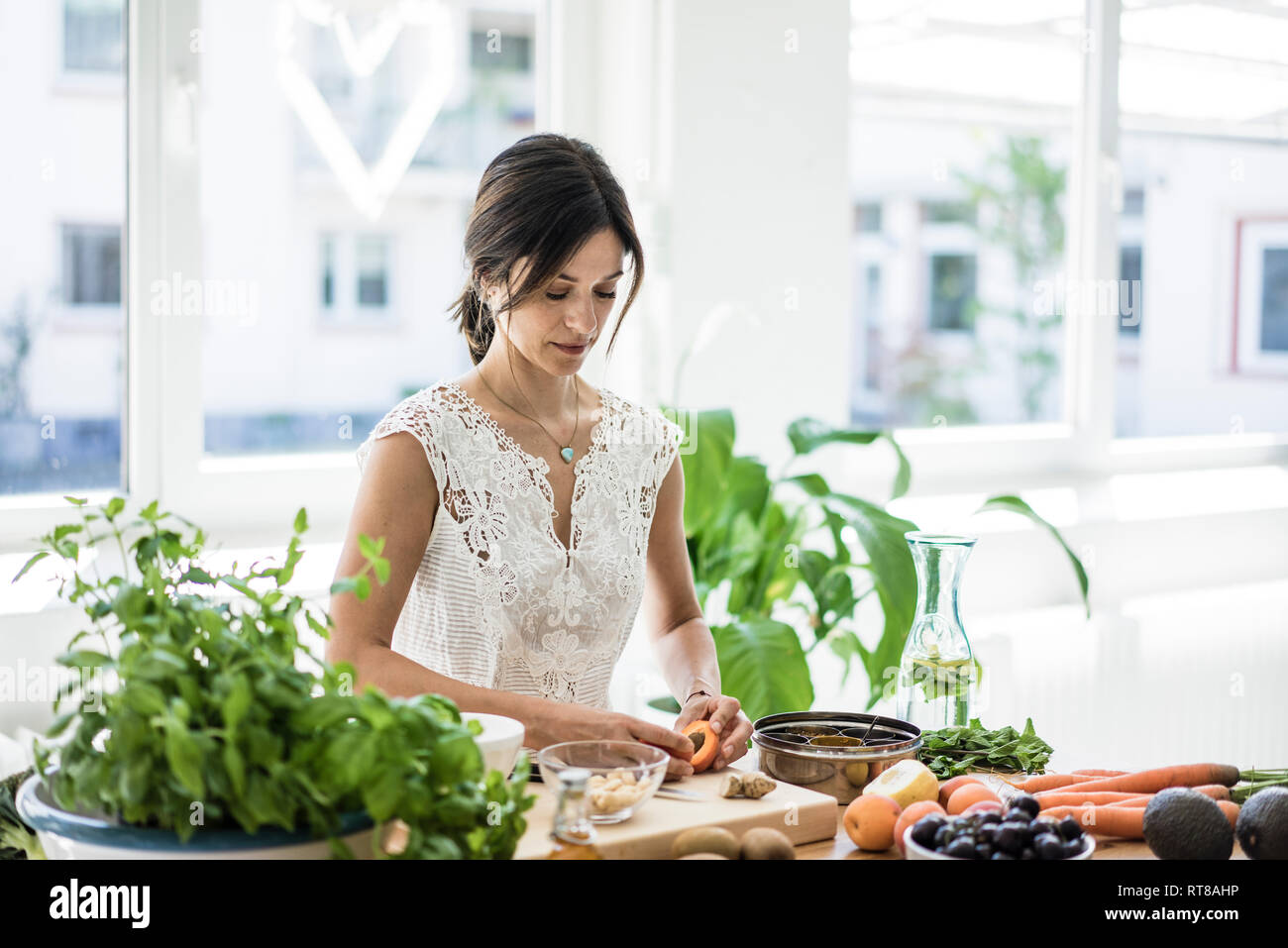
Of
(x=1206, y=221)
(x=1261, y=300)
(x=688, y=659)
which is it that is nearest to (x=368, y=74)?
(x=688, y=659)

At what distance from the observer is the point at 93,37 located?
8.64 feet

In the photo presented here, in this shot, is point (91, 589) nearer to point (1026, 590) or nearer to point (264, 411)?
point (264, 411)

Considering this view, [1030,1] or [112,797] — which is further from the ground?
[1030,1]

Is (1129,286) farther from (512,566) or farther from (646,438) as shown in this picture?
(512,566)

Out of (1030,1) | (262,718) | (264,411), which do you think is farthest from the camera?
(1030,1)

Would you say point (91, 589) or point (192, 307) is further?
point (192, 307)

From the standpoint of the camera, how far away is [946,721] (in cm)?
149

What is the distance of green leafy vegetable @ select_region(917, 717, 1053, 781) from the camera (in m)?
1.42

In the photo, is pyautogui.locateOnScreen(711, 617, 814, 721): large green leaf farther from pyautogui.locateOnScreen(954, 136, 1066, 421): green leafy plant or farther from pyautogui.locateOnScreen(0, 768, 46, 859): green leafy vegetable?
pyautogui.locateOnScreen(954, 136, 1066, 421): green leafy plant

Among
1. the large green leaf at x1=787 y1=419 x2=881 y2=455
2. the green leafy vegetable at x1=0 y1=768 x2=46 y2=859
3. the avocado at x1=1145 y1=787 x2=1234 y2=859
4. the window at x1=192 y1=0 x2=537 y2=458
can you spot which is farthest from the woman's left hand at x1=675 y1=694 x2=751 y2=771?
the window at x1=192 y1=0 x2=537 y2=458

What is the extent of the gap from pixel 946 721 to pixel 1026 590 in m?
2.25

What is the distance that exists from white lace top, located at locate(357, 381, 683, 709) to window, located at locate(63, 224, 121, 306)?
1183 mm

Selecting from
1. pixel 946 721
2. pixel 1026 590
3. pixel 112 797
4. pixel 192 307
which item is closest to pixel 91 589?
pixel 112 797

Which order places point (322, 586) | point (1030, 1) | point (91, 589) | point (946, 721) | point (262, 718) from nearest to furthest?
point (262, 718) < point (91, 589) < point (946, 721) < point (322, 586) < point (1030, 1)
